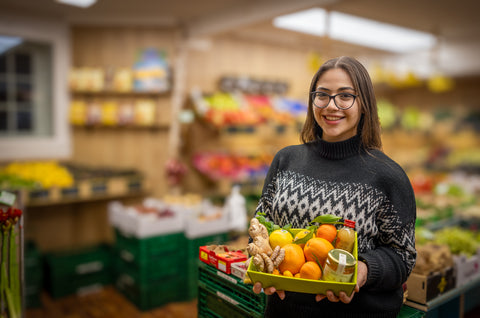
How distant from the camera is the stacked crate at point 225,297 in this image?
1.77 meters

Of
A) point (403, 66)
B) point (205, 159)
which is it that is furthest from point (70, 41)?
point (403, 66)

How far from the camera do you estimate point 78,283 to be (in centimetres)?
387

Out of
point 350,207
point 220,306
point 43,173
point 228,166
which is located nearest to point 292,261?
point 350,207

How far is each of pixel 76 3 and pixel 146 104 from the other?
4.34ft

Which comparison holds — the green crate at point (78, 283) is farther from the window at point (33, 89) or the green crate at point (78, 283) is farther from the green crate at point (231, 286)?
the green crate at point (231, 286)

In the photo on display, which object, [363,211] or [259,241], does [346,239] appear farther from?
[259,241]

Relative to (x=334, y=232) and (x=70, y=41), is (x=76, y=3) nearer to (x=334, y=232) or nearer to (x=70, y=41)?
(x=70, y=41)

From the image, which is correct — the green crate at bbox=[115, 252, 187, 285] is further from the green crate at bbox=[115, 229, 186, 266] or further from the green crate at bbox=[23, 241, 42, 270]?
the green crate at bbox=[23, 241, 42, 270]

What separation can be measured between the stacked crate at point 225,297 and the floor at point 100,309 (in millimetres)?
1484

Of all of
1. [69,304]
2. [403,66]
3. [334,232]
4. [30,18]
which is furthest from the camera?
[403,66]

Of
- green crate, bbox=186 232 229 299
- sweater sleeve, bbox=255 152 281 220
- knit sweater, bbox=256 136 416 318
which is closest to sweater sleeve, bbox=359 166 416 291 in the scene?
knit sweater, bbox=256 136 416 318

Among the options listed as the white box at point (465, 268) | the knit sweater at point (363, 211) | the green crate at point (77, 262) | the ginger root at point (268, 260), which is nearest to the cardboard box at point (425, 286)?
the white box at point (465, 268)

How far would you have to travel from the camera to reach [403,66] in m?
7.70

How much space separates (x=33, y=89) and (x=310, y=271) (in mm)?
4553
